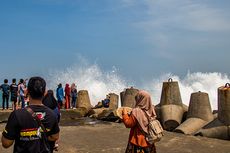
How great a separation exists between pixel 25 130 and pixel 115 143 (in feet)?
22.1

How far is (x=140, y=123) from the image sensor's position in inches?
199

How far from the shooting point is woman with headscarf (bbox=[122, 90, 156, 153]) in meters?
5.07

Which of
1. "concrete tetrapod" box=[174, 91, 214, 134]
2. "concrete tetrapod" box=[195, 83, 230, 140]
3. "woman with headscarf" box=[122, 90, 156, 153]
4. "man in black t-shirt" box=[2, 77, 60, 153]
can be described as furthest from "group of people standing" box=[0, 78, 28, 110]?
"man in black t-shirt" box=[2, 77, 60, 153]

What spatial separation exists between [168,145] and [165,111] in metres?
3.00

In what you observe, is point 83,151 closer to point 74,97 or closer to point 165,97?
point 165,97

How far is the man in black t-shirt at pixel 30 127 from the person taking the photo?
11.2 feet

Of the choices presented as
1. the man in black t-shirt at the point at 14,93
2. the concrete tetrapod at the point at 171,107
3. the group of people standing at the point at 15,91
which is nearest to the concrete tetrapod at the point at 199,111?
the concrete tetrapod at the point at 171,107

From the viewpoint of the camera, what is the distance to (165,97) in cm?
1373

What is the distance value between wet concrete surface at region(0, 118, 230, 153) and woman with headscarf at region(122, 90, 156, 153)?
4030mm

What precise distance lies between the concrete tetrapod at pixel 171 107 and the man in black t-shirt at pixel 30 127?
925 cm

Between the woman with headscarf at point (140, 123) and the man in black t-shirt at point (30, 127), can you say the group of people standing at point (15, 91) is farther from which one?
the man in black t-shirt at point (30, 127)

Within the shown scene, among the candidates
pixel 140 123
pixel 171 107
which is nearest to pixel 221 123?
pixel 171 107

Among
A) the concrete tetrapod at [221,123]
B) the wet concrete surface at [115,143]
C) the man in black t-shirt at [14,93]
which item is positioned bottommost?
the wet concrete surface at [115,143]

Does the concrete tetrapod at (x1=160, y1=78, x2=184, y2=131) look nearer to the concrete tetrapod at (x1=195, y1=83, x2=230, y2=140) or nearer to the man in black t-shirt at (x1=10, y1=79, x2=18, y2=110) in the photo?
the concrete tetrapod at (x1=195, y1=83, x2=230, y2=140)
